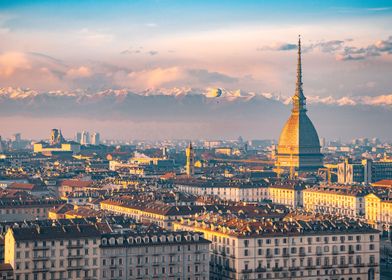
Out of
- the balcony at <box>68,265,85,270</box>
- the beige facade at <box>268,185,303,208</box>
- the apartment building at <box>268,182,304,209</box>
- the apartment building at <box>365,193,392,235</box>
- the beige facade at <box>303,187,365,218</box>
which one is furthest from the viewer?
the apartment building at <box>268,182,304,209</box>

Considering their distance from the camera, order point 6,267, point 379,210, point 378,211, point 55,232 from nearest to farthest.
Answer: point 6,267 < point 55,232 < point 379,210 < point 378,211

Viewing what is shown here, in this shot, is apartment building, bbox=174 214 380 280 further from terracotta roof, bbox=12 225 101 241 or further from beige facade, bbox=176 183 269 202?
beige facade, bbox=176 183 269 202

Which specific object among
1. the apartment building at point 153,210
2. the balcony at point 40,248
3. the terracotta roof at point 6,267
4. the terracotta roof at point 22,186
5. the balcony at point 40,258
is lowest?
the terracotta roof at point 6,267

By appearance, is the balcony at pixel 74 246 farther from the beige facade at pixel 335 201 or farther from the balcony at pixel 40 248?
the beige facade at pixel 335 201

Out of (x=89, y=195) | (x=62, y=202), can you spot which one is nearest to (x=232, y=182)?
(x=89, y=195)

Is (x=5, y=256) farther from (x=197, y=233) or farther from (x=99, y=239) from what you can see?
(x=197, y=233)

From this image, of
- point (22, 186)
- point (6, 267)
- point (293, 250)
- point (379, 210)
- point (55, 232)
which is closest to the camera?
point (6, 267)

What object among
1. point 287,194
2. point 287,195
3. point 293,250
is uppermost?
point 287,194

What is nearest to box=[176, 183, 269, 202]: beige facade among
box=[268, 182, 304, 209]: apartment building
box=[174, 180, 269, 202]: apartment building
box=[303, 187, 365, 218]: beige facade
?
box=[174, 180, 269, 202]: apartment building

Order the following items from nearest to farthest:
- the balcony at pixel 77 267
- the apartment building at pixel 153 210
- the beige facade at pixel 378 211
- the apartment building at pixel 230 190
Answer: the balcony at pixel 77 267 < the apartment building at pixel 153 210 < the beige facade at pixel 378 211 < the apartment building at pixel 230 190

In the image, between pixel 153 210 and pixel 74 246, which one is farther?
pixel 153 210

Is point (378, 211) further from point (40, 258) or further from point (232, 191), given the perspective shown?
point (40, 258)

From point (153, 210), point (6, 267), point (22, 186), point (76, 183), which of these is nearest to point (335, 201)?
point (76, 183)

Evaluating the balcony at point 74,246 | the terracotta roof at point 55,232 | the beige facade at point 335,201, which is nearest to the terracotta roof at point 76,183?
the beige facade at point 335,201
